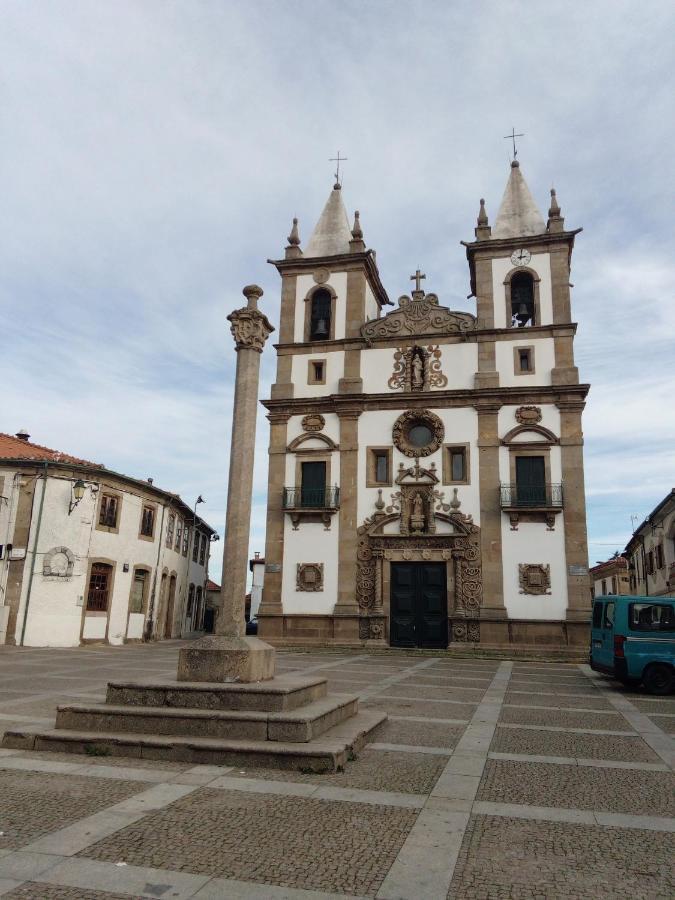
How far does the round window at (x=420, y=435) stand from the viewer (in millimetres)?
25719

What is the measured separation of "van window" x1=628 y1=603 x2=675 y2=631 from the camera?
1339 centimetres

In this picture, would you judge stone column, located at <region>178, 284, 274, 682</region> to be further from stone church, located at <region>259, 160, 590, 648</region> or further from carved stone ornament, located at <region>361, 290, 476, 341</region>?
carved stone ornament, located at <region>361, 290, 476, 341</region>

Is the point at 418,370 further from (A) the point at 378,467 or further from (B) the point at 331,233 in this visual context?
(B) the point at 331,233

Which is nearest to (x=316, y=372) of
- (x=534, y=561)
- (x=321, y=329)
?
(x=321, y=329)

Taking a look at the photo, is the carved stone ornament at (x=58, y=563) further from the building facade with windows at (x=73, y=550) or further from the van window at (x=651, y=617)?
the van window at (x=651, y=617)

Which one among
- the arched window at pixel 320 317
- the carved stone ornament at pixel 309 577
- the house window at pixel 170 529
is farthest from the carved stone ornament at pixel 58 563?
the arched window at pixel 320 317

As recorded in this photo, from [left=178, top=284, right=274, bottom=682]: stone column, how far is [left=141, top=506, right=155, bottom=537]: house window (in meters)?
20.9

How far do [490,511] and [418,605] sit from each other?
13.9ft

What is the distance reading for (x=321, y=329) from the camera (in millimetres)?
28188

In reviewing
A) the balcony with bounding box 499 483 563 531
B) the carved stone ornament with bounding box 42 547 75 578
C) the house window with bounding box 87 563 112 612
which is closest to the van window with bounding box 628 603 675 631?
the balcony with bounding box 499 483 563 531

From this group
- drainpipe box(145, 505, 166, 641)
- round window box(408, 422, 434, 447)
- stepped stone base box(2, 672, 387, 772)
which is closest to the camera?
stepped stone base box(2, 672, 387, 772)

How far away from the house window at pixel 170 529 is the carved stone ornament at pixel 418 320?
13225mm

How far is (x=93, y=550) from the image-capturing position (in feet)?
84.2

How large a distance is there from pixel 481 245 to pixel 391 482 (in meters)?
10.3
